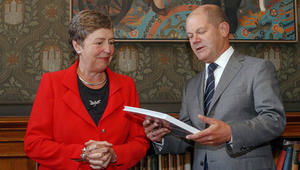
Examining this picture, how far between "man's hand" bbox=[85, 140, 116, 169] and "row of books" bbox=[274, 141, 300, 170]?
1.63 m

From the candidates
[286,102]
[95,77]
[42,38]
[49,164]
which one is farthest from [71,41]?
[286,102]

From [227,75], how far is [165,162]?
A: 1076 millimetres

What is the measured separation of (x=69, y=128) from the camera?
186 cm

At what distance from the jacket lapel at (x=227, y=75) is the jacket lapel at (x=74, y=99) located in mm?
786

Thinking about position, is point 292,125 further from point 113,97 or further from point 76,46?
point 76,46

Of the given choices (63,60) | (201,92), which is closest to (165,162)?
(201,92)

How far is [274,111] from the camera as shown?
68.5 inches

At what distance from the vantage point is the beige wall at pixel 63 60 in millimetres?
2848

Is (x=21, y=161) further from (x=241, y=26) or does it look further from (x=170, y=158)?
(x=241, y=26)

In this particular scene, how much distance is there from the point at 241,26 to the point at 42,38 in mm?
1972

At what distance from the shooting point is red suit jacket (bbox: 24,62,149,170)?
5.90 feet

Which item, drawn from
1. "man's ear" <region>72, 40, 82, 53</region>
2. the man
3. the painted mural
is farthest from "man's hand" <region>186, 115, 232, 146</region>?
the painted mural

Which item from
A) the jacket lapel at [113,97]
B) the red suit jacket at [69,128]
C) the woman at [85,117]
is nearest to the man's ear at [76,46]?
the woman at [85,117]

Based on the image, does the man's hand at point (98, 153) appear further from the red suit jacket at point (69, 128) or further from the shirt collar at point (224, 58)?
the shirt collar at point (224, 58)
